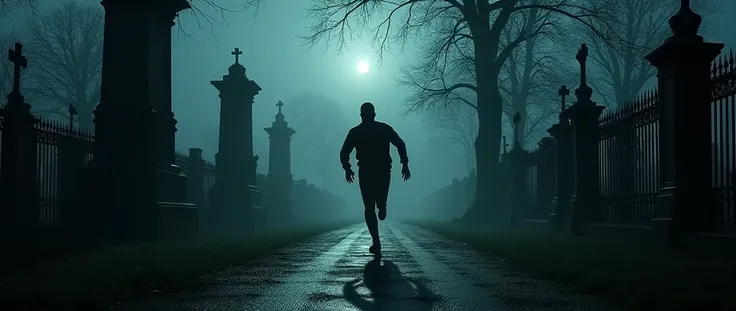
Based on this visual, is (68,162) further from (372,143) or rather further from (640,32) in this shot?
(640,32)

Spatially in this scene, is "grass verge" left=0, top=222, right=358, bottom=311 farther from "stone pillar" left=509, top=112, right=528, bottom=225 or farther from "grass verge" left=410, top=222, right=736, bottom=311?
"stone pillar" left=509, top=112, right=528, bottom=225

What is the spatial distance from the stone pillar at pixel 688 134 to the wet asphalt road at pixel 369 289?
268cm

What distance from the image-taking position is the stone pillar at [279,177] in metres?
31.8

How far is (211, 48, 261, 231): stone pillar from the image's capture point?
68.6 ft

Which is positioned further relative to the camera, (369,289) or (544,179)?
(544,179)

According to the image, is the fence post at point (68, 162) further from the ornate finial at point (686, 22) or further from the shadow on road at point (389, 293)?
the ornate finial at point (686, 22)

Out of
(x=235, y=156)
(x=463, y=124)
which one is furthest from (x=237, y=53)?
(x=463, y=124)

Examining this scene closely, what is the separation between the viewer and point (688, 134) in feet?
32.7

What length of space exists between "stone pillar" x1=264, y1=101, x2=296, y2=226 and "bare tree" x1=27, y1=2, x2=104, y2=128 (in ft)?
42.6

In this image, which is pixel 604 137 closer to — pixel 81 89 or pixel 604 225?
pixel 604 225

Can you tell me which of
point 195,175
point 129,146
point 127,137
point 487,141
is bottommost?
point 195,175

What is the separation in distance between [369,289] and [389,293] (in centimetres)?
27

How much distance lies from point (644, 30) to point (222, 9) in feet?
95.0

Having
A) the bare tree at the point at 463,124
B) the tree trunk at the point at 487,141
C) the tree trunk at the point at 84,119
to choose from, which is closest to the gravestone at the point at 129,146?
the tree trunk at the point at 487,141
